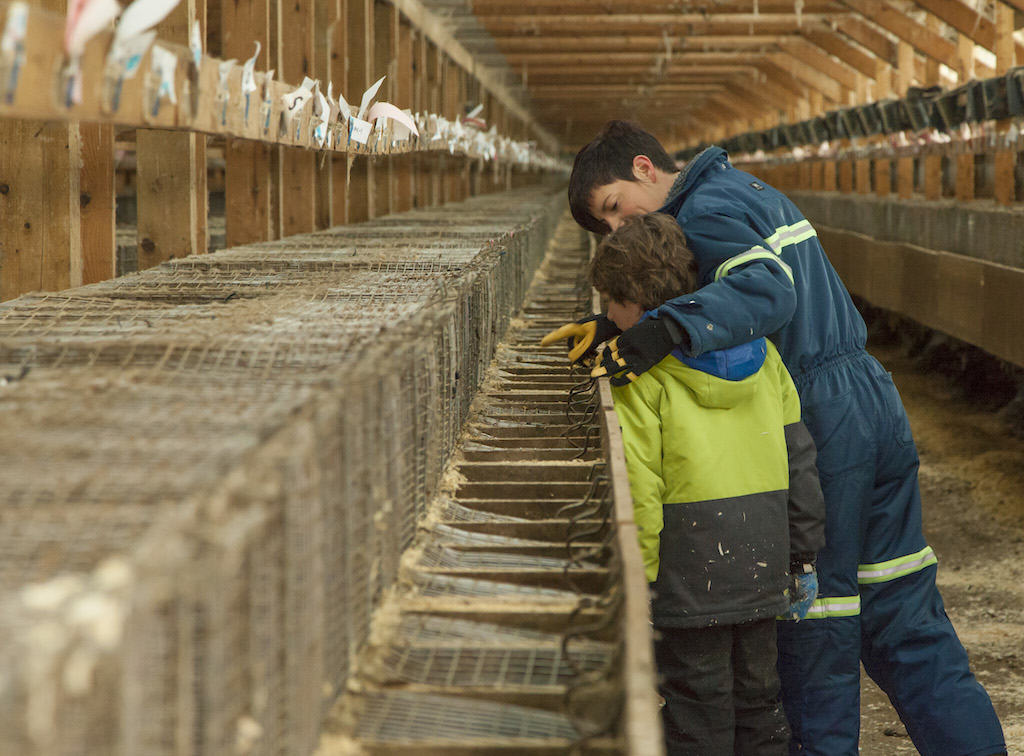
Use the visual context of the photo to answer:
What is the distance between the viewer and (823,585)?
10.8 ft

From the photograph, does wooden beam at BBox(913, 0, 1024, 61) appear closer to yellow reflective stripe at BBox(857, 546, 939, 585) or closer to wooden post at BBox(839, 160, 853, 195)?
wooden post at BBox(839, 160, 853, 195)

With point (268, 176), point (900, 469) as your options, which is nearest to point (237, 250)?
point (268, 176)

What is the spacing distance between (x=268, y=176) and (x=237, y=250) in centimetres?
153

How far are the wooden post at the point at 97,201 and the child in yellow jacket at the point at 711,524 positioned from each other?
2207 mm

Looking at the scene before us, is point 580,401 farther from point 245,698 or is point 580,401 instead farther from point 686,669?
point 245,698

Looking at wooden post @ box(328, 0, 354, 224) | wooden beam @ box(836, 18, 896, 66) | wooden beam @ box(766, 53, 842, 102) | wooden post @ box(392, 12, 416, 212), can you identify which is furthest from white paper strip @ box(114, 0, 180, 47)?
wooden beam @ box(766, 53, 842, 102)

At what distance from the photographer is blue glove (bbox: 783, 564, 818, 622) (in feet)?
10.0

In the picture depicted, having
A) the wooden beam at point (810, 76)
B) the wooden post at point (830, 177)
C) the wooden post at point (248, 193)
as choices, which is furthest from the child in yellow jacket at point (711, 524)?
the wooden post at point (830, 177)

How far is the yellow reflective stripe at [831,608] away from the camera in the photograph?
3279mm

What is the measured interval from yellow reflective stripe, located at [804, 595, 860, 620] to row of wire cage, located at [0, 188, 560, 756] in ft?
4.07

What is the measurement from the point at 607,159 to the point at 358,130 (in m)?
1.03

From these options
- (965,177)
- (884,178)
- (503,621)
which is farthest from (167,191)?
(884,178)

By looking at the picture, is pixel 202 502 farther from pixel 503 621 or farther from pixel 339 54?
pixel 339 54

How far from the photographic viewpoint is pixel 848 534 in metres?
3.28
